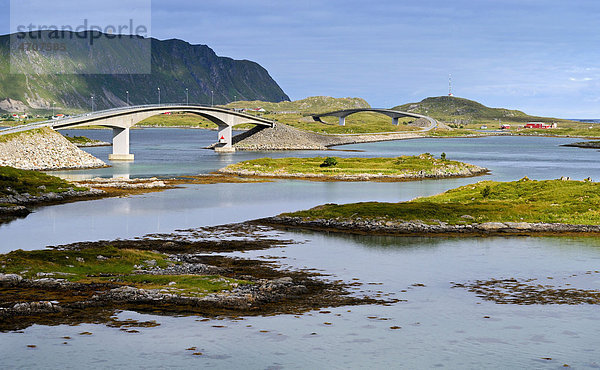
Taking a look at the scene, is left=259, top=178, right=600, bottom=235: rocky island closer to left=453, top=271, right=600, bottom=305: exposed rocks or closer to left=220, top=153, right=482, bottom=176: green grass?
left=453, top=271, right=600, bottom=305: exposed rocks

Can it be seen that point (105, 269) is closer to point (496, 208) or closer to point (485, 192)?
point (496, 208)

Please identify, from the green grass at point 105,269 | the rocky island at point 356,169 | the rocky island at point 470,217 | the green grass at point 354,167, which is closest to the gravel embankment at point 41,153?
the rocky island at point 356,169

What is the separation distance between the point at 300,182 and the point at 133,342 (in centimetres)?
8641

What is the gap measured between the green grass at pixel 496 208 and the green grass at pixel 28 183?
3494 centimetres

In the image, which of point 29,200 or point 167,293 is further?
point 29,200

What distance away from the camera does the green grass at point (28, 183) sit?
87369 millimetres

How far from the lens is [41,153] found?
134625 mm

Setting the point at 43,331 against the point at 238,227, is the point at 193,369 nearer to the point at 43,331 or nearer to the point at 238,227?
the point at 43,331

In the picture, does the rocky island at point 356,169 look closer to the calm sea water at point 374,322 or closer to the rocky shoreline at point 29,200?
the rocky shoreline at point 29,200

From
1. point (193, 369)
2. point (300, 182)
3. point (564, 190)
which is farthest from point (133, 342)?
point (300, 182)

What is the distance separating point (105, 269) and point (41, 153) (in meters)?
97.8

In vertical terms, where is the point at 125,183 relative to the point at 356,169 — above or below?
below

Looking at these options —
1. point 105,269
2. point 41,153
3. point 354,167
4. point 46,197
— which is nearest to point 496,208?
point 105,269

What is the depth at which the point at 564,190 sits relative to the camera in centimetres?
8144
